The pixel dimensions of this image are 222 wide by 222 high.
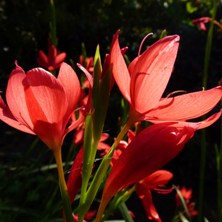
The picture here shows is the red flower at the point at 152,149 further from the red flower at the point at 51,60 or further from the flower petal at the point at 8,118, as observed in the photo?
the red flower at the point at 51,60

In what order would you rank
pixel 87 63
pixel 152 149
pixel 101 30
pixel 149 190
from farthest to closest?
pixel 101 30
pixel 87 63
pixel 149 190
pixel 152 149

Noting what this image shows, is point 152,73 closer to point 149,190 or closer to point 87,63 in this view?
point 149,190

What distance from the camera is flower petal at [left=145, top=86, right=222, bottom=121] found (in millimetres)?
540

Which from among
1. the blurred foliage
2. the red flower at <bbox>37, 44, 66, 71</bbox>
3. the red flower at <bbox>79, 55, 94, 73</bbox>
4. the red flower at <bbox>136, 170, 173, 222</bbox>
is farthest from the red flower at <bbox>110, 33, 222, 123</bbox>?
the blurred foliage

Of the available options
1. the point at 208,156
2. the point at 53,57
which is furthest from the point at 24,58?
the point at 53,57

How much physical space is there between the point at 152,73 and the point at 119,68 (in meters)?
0.04

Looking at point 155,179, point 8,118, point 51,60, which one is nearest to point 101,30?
point 51,60

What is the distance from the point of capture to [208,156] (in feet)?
13.3

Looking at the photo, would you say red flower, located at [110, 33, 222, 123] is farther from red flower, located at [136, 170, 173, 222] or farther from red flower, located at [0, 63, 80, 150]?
red flower, located at [136, 170, 173, 222]

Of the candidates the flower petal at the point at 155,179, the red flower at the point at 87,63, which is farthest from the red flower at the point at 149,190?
the red flower at the point at 87,63

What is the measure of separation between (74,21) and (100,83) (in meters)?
5.00

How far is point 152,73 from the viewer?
55 cm

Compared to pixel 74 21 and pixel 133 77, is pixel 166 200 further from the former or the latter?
pixel 133 77

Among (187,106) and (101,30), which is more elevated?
(187,106)
